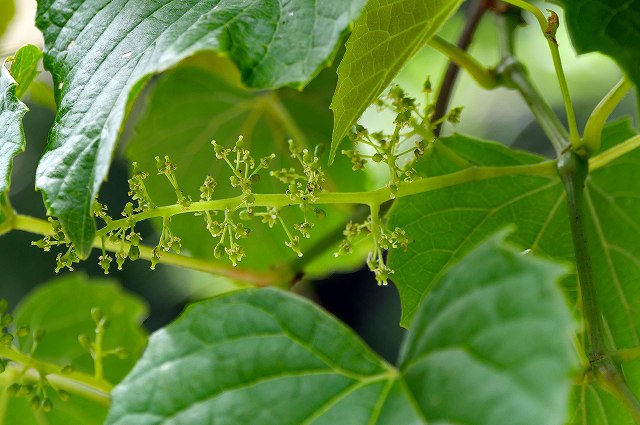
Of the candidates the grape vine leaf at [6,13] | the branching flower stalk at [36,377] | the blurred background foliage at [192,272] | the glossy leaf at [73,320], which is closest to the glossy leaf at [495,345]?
the branching flower stalk at [36,377]

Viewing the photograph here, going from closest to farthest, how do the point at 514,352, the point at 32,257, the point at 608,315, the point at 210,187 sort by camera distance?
the point at 514,352, the point at 210,187, the point at 608,315, the point at 32,257

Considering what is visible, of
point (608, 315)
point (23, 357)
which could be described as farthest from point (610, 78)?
point (23, 357)

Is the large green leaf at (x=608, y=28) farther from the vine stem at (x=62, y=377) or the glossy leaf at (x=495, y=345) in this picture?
the vine stem at (x=62, y=377)

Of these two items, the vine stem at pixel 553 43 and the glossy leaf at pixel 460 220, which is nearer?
the vine stem at pixel 553 43

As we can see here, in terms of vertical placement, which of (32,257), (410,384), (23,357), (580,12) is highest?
(580,12)

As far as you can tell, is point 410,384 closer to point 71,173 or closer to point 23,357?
point 71,173

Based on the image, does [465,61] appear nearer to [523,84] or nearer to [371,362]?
[523,84]

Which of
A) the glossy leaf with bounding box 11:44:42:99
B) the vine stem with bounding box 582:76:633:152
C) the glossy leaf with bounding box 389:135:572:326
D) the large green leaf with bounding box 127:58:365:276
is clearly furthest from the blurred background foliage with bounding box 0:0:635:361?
the glossy leaf with bounding box 11:44:42:99
